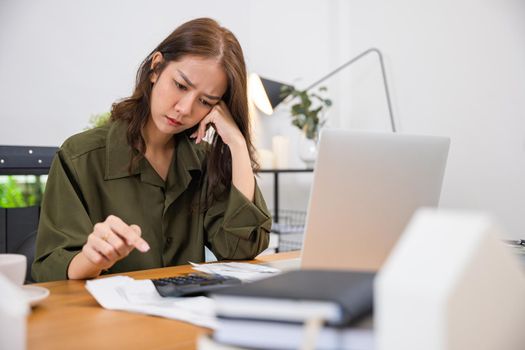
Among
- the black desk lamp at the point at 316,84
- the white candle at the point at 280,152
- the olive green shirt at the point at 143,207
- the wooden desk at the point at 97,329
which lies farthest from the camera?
the white candle at the point at 280,152

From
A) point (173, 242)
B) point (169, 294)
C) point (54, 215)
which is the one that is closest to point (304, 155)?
point (173, 242)

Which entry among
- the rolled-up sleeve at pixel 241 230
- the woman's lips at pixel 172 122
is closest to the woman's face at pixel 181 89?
the woman's lips at pixel 172 122

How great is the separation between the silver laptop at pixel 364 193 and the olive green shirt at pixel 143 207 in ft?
1.65

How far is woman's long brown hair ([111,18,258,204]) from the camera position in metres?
1.37

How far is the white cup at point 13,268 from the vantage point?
69 cm

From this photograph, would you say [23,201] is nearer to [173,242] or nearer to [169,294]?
[173,242]

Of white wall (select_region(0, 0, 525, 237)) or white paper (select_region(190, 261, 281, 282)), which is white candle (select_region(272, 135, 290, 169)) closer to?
white wall (select_region(0, 0, 525, 237))

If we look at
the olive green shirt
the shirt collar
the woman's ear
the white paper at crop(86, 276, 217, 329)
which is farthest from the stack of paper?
the woman's ear

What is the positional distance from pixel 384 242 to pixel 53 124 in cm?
234

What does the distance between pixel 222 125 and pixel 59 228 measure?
0.54m

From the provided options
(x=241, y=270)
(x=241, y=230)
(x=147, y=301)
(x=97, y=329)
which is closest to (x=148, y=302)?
(x=147, y=301)

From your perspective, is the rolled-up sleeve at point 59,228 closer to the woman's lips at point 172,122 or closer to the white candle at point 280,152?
the woman's lips at point 172,122

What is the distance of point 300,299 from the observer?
0.36m

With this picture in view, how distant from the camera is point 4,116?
2.59 meters
